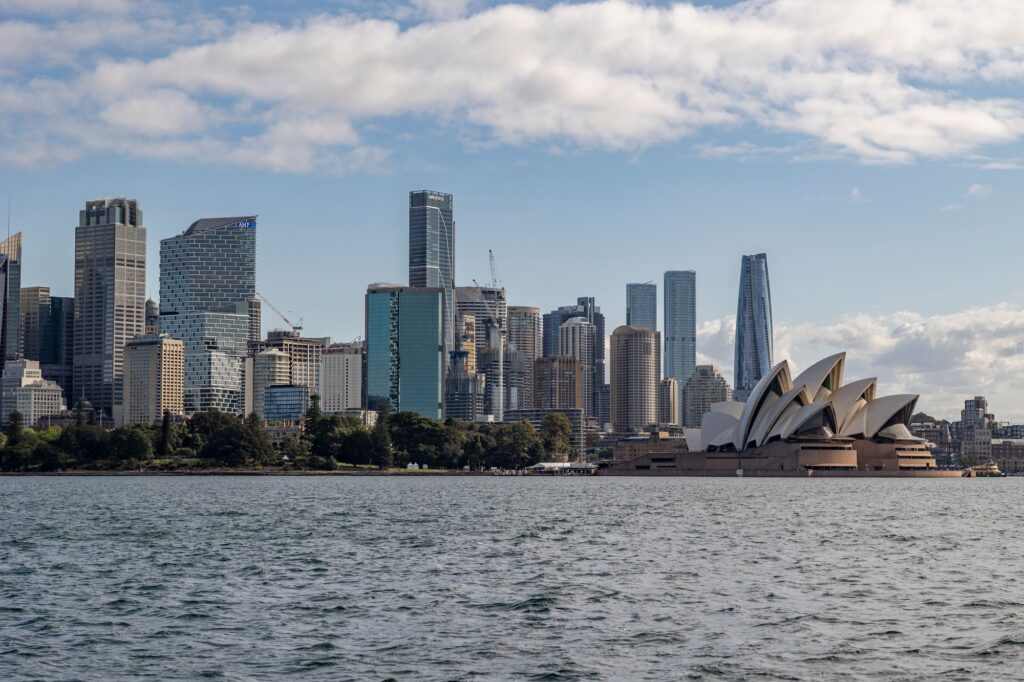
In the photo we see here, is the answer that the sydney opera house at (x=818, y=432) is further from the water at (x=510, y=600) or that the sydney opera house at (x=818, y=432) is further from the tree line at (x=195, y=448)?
the water at (x=510, y=600)

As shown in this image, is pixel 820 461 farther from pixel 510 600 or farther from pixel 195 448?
pixel 510 600

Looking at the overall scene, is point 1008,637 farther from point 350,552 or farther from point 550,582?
point 350,552

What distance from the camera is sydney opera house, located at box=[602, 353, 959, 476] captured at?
167m

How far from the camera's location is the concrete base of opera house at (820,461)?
16875 cm

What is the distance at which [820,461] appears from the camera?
16875 cm

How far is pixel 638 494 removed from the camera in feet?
366

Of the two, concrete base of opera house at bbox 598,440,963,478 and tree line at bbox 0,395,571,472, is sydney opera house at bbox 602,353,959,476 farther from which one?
tree line at bbox 0,395,571,472

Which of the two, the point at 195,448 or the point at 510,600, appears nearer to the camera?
the point at 510,600

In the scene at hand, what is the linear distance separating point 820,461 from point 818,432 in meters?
3.44

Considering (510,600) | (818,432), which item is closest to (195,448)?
(818,432)

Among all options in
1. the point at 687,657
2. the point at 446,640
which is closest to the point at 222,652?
→ the point at 446,640

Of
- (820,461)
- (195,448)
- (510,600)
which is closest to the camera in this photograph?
(510,600)

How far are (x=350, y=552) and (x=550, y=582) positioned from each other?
11.9m

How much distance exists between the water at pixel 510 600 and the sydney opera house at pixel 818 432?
99.6 m
